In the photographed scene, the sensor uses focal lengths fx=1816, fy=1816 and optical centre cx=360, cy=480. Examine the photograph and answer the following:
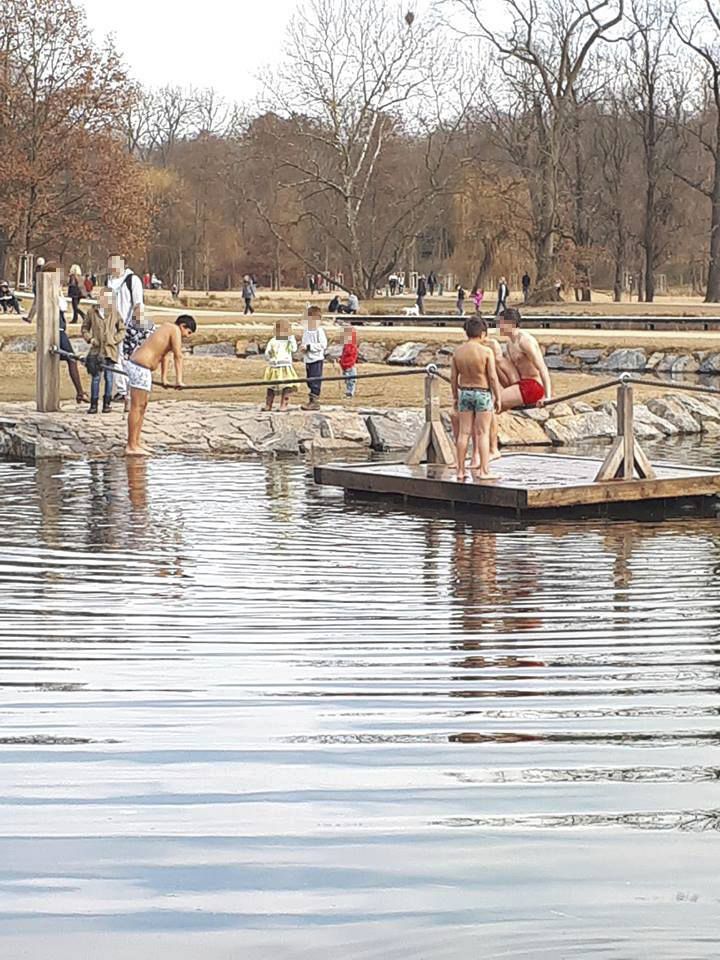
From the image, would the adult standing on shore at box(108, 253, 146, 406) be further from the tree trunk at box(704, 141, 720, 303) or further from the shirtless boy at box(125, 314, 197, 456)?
the tree trunk at box(704, 141, 720, 303)

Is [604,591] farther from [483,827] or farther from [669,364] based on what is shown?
[669,364]

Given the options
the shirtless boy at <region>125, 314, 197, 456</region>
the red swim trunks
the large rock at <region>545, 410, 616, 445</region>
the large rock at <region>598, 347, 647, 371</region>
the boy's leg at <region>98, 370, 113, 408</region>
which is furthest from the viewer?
the large rock at <region>598, 347, 647, 371</region>

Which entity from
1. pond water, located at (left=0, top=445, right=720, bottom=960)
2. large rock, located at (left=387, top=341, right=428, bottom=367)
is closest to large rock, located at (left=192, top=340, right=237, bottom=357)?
large rock, located at (left=387, top=341, right=428, bottom=367)

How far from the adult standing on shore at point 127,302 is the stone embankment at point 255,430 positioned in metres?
0.90

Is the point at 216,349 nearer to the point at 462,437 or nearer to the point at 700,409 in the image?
the point at 700,409

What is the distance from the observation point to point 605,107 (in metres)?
88.4

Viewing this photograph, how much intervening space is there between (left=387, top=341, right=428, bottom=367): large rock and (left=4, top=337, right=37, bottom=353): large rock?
799 cm

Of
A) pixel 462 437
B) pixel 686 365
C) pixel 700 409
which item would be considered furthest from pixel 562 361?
pixel 462 437

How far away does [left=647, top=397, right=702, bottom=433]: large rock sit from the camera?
2656 centimetres

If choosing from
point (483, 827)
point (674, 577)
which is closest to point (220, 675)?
point (483, 827)

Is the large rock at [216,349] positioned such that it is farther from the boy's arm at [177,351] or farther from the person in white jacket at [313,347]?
the boy's arm at [177,351]

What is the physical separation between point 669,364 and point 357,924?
3671 cm

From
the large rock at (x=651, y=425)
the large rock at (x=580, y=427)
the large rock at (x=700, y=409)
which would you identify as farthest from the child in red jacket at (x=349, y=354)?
the large rock at (x=700, y=409)

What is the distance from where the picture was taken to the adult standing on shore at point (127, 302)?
21.2 m
